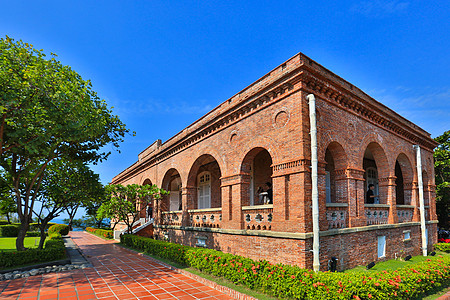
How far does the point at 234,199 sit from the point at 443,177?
55.8 ft

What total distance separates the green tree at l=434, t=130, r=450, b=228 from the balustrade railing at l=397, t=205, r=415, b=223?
6.96 m

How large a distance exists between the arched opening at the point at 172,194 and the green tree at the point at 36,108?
690 centimetres

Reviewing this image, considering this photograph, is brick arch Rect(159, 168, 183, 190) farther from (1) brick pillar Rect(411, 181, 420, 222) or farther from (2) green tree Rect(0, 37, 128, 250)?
(1) brick pillar Rect(411, 181, 420, 222)

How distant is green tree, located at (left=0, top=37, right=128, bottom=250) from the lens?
29.6 feet

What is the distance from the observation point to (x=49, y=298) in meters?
6.96

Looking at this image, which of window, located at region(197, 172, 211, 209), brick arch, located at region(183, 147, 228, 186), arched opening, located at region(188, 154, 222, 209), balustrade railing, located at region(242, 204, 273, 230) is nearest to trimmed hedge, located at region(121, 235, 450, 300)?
balustrade railing, located at region(242, 204, 273, 230)

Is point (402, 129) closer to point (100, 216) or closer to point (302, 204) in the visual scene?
point (302, 204)

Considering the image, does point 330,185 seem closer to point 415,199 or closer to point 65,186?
point 415,199

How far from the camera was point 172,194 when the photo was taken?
65.9 ft

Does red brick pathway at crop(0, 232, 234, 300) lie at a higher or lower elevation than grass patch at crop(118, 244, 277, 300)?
lower

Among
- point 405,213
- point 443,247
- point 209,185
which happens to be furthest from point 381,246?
point 209,185

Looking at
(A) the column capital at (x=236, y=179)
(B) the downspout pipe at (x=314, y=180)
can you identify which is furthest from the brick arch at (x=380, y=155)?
(A) the column capital at (x=236, y=179)

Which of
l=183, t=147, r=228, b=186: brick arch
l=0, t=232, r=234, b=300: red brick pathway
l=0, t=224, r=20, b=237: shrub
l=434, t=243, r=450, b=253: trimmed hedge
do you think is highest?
l=183, t=147, r=228, b=186: brick arch

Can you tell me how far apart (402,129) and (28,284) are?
51.8ft
